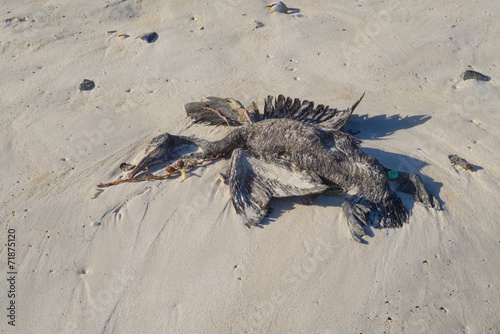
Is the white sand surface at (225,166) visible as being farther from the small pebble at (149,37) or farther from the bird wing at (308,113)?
the bird wing at (308,113)

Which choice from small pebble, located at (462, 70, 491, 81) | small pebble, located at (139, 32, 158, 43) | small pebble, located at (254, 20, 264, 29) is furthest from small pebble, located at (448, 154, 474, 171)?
small pebble, located at (139, 32, 158, 43)

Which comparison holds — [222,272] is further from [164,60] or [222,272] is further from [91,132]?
[164,60]

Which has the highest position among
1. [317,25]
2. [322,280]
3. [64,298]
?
[317,25]

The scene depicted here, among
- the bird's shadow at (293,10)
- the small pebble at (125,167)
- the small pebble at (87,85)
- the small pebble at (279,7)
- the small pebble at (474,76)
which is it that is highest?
the small pebble at (279,7)

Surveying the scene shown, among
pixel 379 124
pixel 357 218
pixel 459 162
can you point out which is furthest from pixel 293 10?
pixel 357 218

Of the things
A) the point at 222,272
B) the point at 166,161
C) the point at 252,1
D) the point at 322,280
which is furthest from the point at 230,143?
the point at 252,1

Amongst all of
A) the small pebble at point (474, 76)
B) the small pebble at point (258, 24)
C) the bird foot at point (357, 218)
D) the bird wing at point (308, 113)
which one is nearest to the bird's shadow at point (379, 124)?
the bird wing at point (308, 113)

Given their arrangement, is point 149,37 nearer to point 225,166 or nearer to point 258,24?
point 258,24

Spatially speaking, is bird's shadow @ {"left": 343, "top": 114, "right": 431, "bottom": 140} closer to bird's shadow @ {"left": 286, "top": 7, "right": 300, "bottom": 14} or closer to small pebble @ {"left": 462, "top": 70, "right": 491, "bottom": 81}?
small pebble @ {"left": 462, "top": 70, "right": 491, "bottom": 81}
